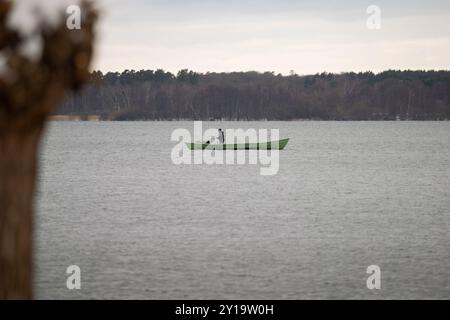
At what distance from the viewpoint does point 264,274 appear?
1758 cm

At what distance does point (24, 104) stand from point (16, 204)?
85 centimetres

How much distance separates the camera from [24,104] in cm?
617

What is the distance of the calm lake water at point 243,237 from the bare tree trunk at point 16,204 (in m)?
9.08

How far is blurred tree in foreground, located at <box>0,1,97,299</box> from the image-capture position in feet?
20.0

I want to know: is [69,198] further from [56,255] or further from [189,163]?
[189,163]

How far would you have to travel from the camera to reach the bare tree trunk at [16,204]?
630 centimetres

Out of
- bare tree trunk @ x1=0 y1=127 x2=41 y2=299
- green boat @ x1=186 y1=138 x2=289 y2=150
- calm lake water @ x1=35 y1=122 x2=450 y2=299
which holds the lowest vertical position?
calm lake water @ x1=35 y1=122 x2=450 y2=299

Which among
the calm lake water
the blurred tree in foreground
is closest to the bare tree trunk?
the blurred tree in foreground

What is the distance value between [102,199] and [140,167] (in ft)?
87.6

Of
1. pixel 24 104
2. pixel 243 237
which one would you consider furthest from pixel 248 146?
pixel 24 104

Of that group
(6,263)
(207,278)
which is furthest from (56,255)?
(6,263)

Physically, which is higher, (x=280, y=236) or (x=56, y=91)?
(x=56, y=91)

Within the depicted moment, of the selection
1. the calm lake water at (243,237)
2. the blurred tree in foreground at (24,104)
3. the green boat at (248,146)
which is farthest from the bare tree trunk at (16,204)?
the green boat at (248,146)

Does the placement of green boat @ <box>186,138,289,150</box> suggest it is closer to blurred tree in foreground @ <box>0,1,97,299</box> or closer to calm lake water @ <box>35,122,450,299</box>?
calm lake water @ <box>35,122,450,299</box>
